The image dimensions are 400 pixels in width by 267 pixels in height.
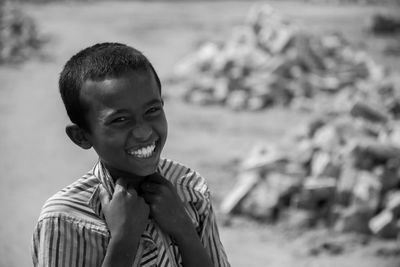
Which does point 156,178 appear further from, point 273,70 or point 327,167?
point 273,70

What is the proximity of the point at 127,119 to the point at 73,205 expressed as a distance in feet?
0.82

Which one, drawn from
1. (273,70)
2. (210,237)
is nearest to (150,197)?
(210,237)

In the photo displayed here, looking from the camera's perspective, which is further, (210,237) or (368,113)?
(368,113)

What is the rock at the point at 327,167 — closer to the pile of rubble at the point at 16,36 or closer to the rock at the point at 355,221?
the rock at the point at 355,221

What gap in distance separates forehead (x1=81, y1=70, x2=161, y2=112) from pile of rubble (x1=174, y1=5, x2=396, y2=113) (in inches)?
240

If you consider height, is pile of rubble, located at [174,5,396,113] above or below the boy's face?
above

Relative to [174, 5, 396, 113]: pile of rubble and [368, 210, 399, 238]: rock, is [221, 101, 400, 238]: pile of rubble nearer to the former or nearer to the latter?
[368, 210, 399, 238]: rock

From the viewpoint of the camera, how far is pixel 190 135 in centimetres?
714

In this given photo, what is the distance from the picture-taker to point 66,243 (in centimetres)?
154

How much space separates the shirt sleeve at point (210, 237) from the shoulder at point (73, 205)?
0.34 metres

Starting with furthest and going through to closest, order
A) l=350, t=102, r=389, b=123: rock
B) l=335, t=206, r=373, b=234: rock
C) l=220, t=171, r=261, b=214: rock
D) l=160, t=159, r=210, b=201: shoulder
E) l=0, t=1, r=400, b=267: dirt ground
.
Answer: l=350, t=102, r=389, b=123: rock, l=220, t=171, r=261, b=214: rock, l=335, t=206, r=373, b=234: rock, l=0, t=1, r=400, b=267: dirt ground, l=160, t=159, r=210, b=201: shoulder

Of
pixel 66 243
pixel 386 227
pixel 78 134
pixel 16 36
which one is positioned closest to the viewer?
pixel 66 243

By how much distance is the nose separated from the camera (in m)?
1.62

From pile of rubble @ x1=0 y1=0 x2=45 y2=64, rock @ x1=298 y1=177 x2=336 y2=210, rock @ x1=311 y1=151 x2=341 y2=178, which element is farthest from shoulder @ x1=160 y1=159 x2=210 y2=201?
pile of rubble @ x1=0 y1=0 x2=45 y2=64
